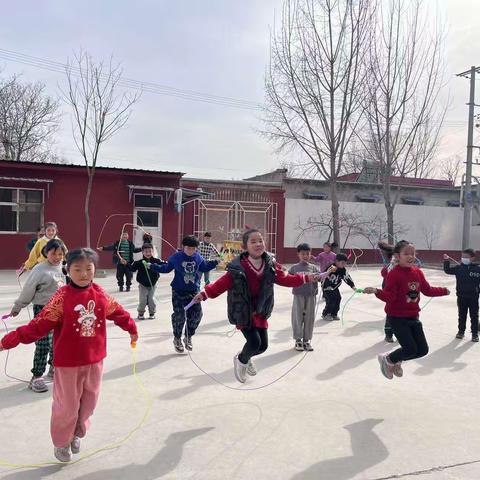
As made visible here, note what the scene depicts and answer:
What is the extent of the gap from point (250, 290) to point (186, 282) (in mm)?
2216

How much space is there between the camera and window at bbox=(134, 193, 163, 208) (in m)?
19.7

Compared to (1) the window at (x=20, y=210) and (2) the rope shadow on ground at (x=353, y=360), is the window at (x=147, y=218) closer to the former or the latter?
(1) the window at (x=20, y=210)

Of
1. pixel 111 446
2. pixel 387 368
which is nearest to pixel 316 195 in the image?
pixel 387 368

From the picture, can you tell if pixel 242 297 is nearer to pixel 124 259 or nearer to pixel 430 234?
pixel 124 259

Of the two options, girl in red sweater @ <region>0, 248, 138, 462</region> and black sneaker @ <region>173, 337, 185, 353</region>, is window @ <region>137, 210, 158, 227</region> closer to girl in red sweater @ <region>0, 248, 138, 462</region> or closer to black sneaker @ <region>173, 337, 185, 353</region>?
black sneaker @ <region>173, 337, 185, 353</region>

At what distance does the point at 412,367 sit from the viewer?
6.23m

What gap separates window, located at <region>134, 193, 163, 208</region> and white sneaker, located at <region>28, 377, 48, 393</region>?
15.1m

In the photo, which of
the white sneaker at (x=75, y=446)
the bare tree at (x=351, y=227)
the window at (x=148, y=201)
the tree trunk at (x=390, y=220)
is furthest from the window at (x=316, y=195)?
the white sneaker at (x=75, y=446)

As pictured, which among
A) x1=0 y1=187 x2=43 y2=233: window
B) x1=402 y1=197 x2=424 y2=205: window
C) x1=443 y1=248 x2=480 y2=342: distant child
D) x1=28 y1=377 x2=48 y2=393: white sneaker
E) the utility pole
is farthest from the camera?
x1=402 y1=197 x2=424 y2=205: window

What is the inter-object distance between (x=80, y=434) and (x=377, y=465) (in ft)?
6.96

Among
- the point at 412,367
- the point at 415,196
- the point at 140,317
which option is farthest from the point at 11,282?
the point at 415,196

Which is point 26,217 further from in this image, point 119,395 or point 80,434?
point 80,434

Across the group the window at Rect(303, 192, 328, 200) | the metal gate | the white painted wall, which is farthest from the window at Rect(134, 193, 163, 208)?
the window at Rect(303, 192, 328, 200)

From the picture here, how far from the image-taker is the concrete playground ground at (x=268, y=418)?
3457 mm
